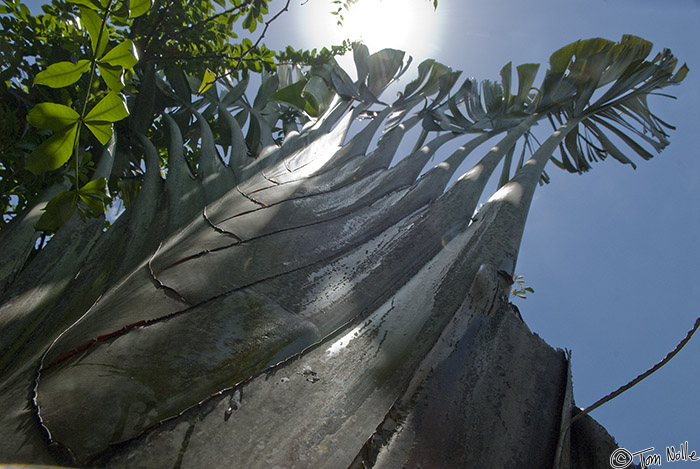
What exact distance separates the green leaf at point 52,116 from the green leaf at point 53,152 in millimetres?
10

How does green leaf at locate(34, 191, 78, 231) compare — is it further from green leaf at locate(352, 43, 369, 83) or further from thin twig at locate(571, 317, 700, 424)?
green leaf at locate(352, 43, 369, 83)

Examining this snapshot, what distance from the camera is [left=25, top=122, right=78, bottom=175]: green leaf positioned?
0.69m

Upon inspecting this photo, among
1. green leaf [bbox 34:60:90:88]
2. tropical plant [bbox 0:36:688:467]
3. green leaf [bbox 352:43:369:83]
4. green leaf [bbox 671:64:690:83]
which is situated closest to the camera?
tropical plant [bbox 0:36:688:467]

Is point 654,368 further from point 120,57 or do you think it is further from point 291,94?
point 291,94

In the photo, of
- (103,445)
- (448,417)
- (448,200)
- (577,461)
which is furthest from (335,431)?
(448,200)

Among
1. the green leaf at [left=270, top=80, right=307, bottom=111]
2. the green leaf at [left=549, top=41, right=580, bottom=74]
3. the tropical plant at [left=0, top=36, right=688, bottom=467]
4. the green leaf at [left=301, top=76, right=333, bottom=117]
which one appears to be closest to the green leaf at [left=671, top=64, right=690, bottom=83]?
the green leaf at [left=549, top=41, right=580, bottom=74]

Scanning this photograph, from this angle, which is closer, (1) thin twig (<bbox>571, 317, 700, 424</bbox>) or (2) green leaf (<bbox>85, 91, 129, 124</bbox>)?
(1) thin twig (<bbox>571, 317, 700, 424</bbox>)

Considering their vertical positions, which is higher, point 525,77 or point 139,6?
point 525,77

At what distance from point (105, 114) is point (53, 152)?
0.32 feet

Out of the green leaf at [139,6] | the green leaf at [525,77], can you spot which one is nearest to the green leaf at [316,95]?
the green leaf at [525,77]

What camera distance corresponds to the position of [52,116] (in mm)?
691

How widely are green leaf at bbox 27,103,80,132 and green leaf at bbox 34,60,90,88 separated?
0.04 m

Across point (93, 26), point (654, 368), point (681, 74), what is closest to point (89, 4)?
point (93, 26)

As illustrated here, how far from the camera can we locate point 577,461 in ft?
2.43
